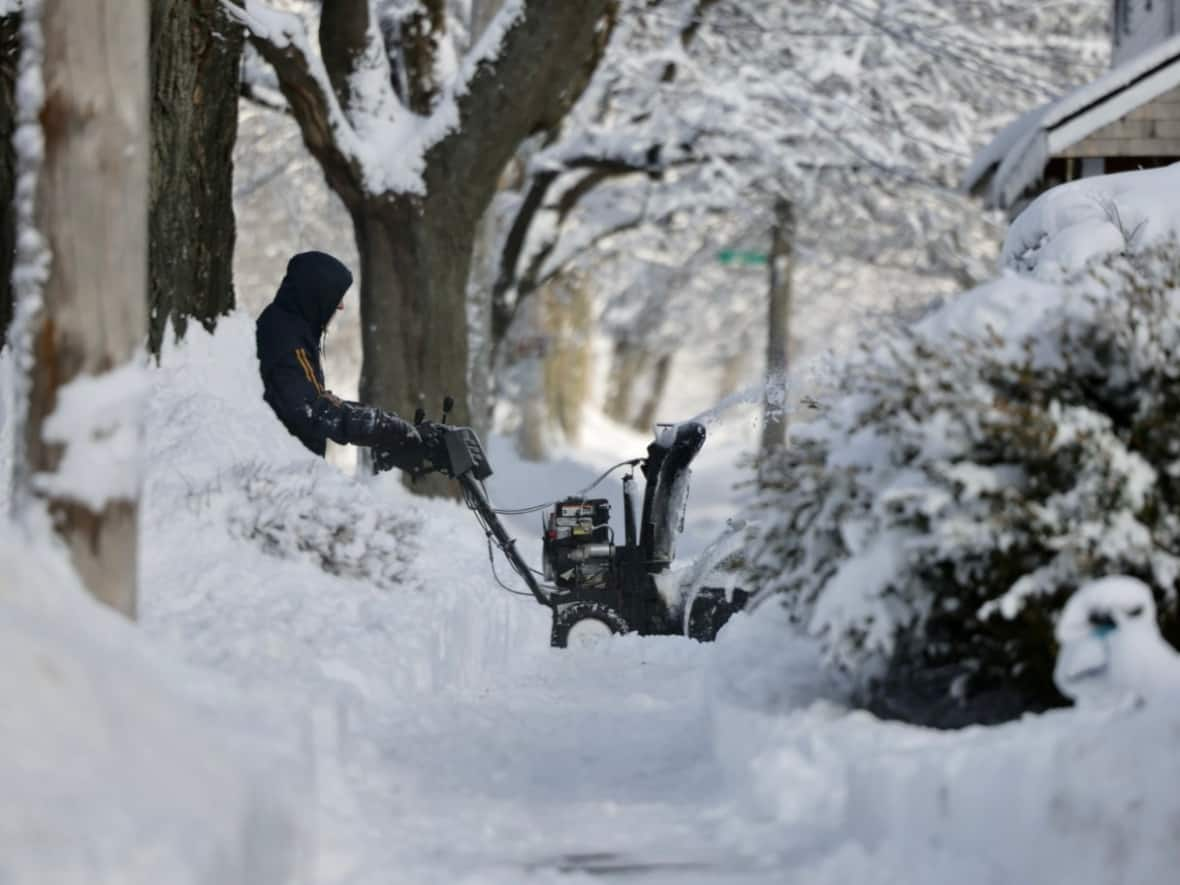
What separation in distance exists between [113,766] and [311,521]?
4400 mm

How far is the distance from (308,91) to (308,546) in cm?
557

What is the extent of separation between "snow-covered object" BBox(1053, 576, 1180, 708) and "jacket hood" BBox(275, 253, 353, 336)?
17.3ft

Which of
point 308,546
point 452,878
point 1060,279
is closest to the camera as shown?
point 452,878

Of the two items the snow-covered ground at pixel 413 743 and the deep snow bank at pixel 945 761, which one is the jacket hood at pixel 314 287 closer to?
the snow-covered ground at pixel 413 743

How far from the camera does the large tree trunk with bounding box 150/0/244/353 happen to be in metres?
9.24

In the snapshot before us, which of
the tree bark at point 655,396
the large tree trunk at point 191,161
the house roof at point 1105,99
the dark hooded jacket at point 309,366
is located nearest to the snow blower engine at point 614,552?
the dark hooded jacket at point 309,366

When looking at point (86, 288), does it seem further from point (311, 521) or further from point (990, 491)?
point (311, 521)

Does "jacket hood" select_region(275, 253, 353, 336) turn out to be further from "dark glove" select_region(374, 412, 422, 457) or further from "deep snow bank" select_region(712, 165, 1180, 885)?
"deep snow bank" select_region(712, 165, 1180, 885)

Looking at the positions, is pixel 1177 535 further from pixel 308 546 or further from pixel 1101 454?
pixel 308 546

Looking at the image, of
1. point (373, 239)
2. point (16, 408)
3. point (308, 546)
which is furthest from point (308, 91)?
point (16, 408)

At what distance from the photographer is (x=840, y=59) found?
794 inches

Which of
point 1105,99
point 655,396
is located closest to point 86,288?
point 1105,99

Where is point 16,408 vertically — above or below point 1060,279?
below

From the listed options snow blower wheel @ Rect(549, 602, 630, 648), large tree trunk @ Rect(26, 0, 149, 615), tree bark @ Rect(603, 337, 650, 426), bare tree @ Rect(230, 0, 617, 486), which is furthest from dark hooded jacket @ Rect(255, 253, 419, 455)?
tree bark @ Rect(603, 337, 650, 426)
